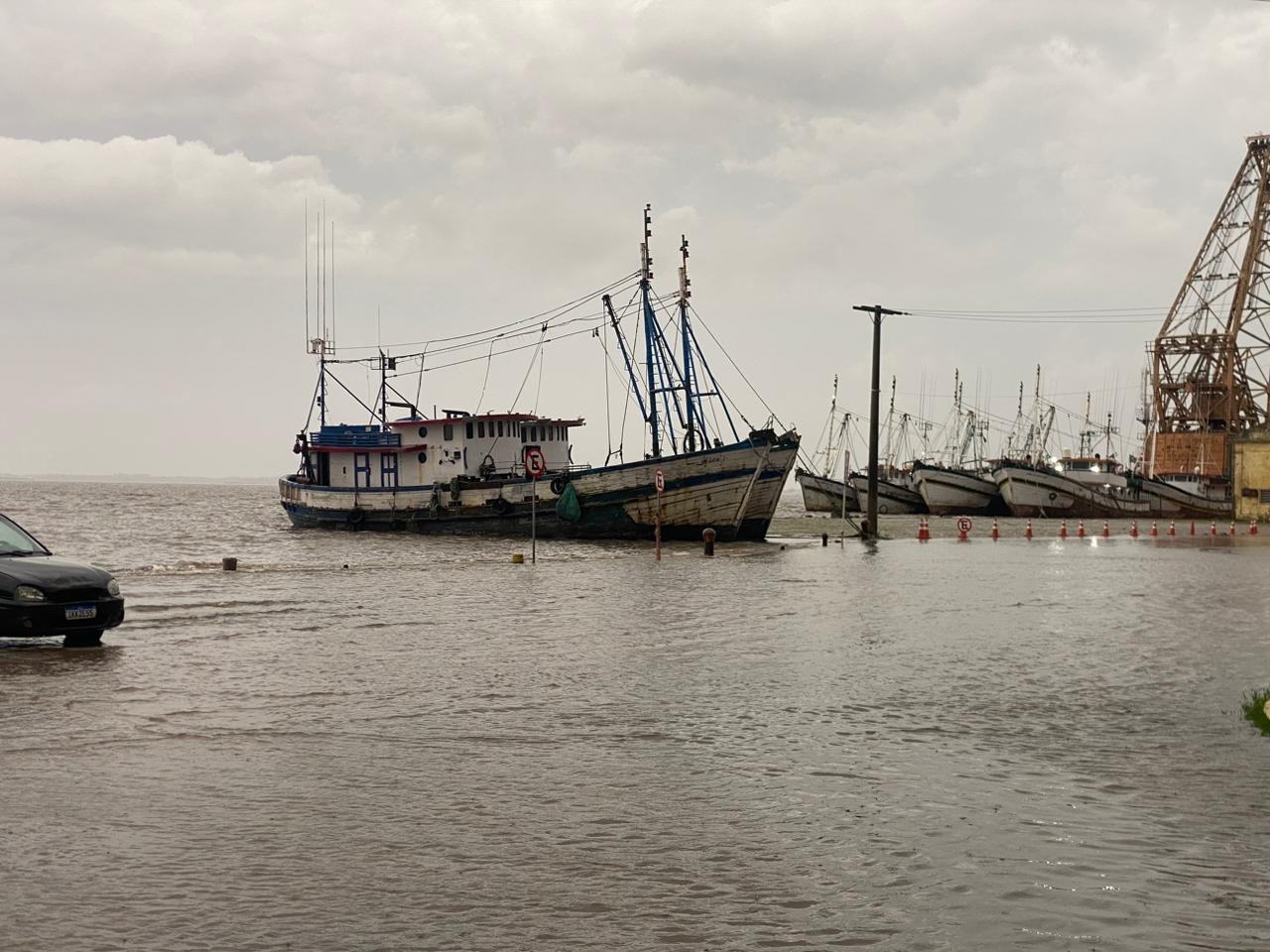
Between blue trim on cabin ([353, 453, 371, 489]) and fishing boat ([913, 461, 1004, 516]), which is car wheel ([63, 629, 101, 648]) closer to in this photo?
blue trim on cabin ([353, 453, 371, 489])

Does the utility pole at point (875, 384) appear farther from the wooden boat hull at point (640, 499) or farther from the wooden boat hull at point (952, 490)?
the wooden boat hull at point (952, 490)

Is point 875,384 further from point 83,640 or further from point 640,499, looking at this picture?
point 83,640

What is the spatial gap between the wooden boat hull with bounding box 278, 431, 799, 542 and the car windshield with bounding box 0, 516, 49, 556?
94.9 ft

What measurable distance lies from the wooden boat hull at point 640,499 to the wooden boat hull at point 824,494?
147 ft

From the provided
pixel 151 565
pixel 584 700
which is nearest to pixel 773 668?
pixel 584 700

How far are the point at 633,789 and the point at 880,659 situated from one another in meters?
6.82

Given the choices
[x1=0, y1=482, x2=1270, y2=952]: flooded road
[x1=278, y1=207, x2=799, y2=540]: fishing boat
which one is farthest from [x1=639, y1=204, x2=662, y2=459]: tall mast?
[x1=0, y1=482, x2=1270, y2=952]: flooded road

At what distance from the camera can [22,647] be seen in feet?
49.7

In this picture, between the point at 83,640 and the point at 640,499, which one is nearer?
the point at 83,640

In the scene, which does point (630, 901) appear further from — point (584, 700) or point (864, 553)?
point (864, 553)

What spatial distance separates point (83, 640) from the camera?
1535 centimetres

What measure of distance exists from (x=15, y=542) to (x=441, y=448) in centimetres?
3609

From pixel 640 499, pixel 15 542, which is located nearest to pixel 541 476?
pixel 640 499

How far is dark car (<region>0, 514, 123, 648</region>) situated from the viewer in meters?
14.3
